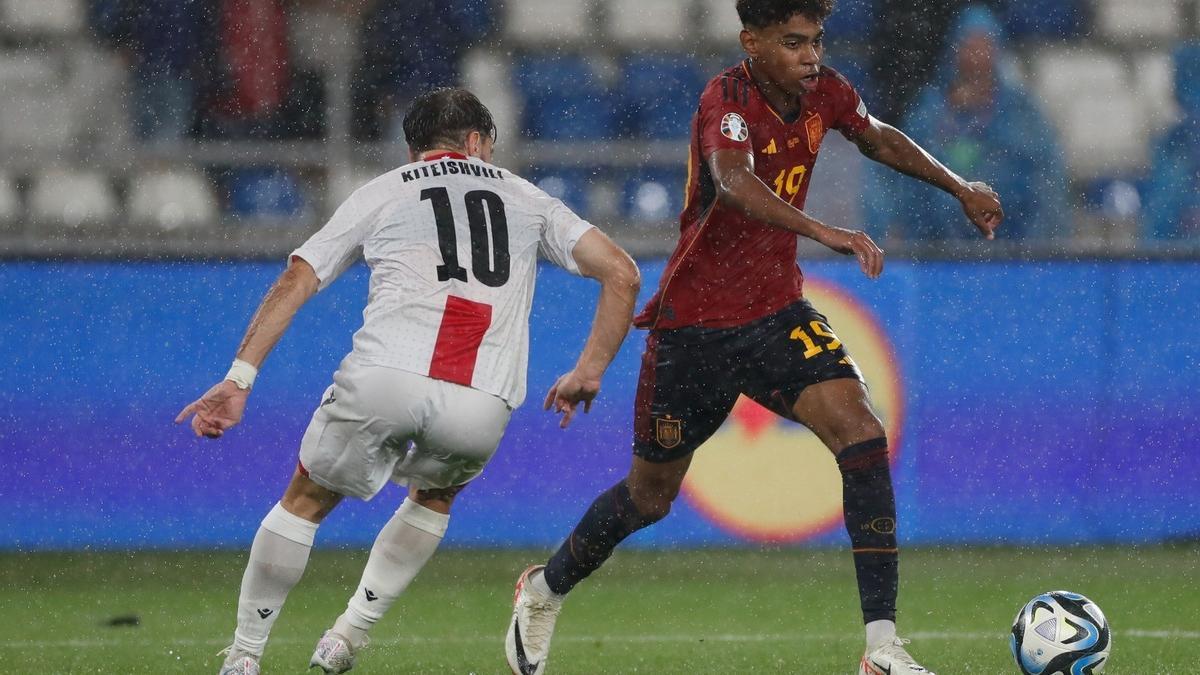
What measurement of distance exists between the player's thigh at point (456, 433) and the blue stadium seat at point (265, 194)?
17.0ft

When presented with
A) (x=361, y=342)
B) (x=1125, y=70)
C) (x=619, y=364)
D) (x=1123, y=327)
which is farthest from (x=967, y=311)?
(x=361, y=342)

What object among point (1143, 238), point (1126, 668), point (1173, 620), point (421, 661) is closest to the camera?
point (1126, 668)

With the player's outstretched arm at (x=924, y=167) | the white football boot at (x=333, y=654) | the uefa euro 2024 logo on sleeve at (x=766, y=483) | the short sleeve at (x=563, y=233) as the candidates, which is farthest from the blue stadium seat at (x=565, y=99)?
the white football boot at (x=333, y=654)

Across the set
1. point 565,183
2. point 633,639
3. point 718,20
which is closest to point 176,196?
point 565,183

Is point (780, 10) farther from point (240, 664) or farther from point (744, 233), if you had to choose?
point (240, 664)

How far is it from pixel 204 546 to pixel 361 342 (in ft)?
12.8

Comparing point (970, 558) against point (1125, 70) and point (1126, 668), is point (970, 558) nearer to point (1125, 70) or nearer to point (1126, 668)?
point (1126, 668)

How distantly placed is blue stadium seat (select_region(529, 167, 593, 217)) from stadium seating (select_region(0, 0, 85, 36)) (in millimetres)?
2939

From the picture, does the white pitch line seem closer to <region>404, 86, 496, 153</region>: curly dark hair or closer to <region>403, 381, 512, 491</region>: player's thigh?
<region>403, 381, 512, 491</region>: player's thigh

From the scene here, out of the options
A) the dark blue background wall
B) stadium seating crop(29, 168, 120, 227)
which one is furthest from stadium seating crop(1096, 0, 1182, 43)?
stadium seating crop(29, 168, 120, 227)

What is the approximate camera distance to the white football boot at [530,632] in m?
5.62

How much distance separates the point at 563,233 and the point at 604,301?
0.77 ft

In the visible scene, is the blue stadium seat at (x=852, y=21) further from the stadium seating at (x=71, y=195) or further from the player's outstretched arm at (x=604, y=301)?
the player's outstretched arm at (x=604, y=301)

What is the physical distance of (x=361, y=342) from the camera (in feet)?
16.0
